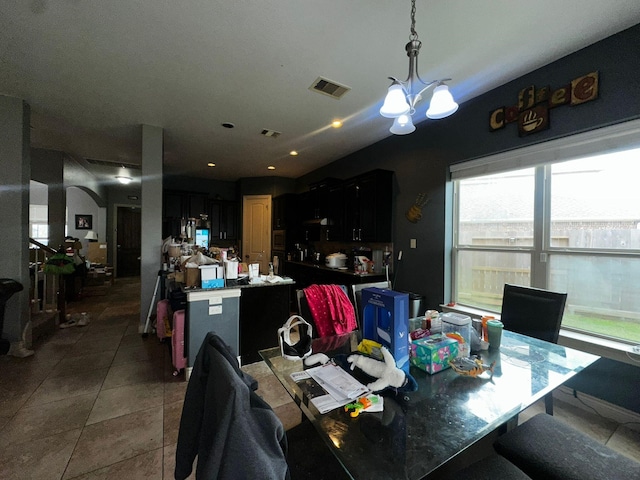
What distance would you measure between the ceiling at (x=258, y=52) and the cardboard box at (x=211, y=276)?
180 centimetres

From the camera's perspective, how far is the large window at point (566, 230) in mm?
2016

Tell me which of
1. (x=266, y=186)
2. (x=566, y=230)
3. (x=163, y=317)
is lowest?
(x=163, y=317)

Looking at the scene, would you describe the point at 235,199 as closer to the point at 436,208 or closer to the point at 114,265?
the point at 114,265

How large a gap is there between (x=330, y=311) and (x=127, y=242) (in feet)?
29.5

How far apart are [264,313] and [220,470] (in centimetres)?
225

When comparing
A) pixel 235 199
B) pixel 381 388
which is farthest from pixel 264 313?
pixel 235 199

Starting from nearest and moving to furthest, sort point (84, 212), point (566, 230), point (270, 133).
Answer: point (566, 230) → point (270, 133) → point (84, 212)

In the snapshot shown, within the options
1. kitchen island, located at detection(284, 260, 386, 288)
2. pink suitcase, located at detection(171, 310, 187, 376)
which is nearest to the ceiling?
kitchen island, located at detection(284, 260, 386, 288)

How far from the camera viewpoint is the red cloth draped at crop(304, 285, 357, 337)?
1.83 m

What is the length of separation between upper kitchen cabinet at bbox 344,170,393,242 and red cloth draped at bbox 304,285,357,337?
2.08 m

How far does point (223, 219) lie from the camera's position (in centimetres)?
676

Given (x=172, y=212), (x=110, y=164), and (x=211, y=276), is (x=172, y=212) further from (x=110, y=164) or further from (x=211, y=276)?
(x=211, y=276)

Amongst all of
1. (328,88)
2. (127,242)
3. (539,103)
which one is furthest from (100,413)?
(127,242)

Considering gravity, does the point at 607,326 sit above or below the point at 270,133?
below
